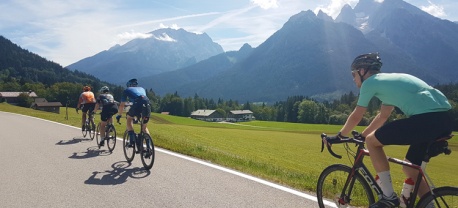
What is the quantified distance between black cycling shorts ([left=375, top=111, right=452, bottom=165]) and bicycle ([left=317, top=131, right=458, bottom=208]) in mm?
98

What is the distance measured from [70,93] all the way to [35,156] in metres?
142

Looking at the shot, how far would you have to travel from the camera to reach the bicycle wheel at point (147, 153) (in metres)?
9.66

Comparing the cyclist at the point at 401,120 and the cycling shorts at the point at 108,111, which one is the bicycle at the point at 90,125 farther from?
the cyclist at the point at 401,120

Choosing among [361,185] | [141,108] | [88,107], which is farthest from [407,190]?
→ [88,107]

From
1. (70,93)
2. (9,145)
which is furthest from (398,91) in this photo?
(70,93)

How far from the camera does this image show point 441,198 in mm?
4449

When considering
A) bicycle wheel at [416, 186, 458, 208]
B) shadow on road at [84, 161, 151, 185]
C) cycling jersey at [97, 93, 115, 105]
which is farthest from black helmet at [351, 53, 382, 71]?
cycling jersey at [97, 93, 115, 105]

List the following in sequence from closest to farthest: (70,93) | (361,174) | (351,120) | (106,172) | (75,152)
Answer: (351,120), (361,174), (106,172), (75,152), (70,93)

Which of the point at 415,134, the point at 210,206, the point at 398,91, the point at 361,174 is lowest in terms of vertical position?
the point at 210,206

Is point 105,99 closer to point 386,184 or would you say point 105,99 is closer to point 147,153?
point 147,153

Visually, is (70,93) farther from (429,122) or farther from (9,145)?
(429,122)

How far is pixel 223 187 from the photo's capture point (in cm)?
771

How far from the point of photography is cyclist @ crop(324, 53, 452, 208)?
15.1 feet

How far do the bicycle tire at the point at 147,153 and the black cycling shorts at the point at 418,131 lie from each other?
21.5 feet
